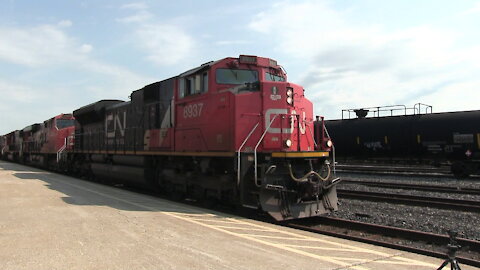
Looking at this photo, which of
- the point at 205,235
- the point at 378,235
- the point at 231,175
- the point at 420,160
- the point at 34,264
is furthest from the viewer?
the point at 420,160

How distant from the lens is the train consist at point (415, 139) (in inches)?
727

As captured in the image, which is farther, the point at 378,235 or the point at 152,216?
the point at 152,216

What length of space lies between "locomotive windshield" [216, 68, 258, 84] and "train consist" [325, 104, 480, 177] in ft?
43.4

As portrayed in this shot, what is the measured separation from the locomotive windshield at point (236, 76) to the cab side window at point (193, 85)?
41 cm

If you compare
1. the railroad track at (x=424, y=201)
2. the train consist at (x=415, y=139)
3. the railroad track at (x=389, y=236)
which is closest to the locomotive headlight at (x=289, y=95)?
the railroad track at (x=389, y=236)

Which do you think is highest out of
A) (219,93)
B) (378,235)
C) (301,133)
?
(219,93)

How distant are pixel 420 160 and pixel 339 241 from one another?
15368 millimetres

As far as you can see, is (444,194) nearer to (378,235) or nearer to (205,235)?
(378,235)

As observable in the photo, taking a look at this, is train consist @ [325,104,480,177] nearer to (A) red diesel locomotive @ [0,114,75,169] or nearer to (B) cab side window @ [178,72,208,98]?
(B) cab side window @ [178,72,208,98]

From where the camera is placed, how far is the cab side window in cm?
980

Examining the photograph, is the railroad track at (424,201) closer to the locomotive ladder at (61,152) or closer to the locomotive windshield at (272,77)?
the locomotive windshield at (272,77)

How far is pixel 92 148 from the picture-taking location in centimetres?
1830

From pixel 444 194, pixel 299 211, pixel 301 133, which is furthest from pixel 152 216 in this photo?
pixel 444 194

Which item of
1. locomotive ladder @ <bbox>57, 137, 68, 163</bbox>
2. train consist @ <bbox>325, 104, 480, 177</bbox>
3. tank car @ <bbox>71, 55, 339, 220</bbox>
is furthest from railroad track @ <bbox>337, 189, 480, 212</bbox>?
locomotive ladder @ <bbox>57, 137, 68, 163</bbox>
